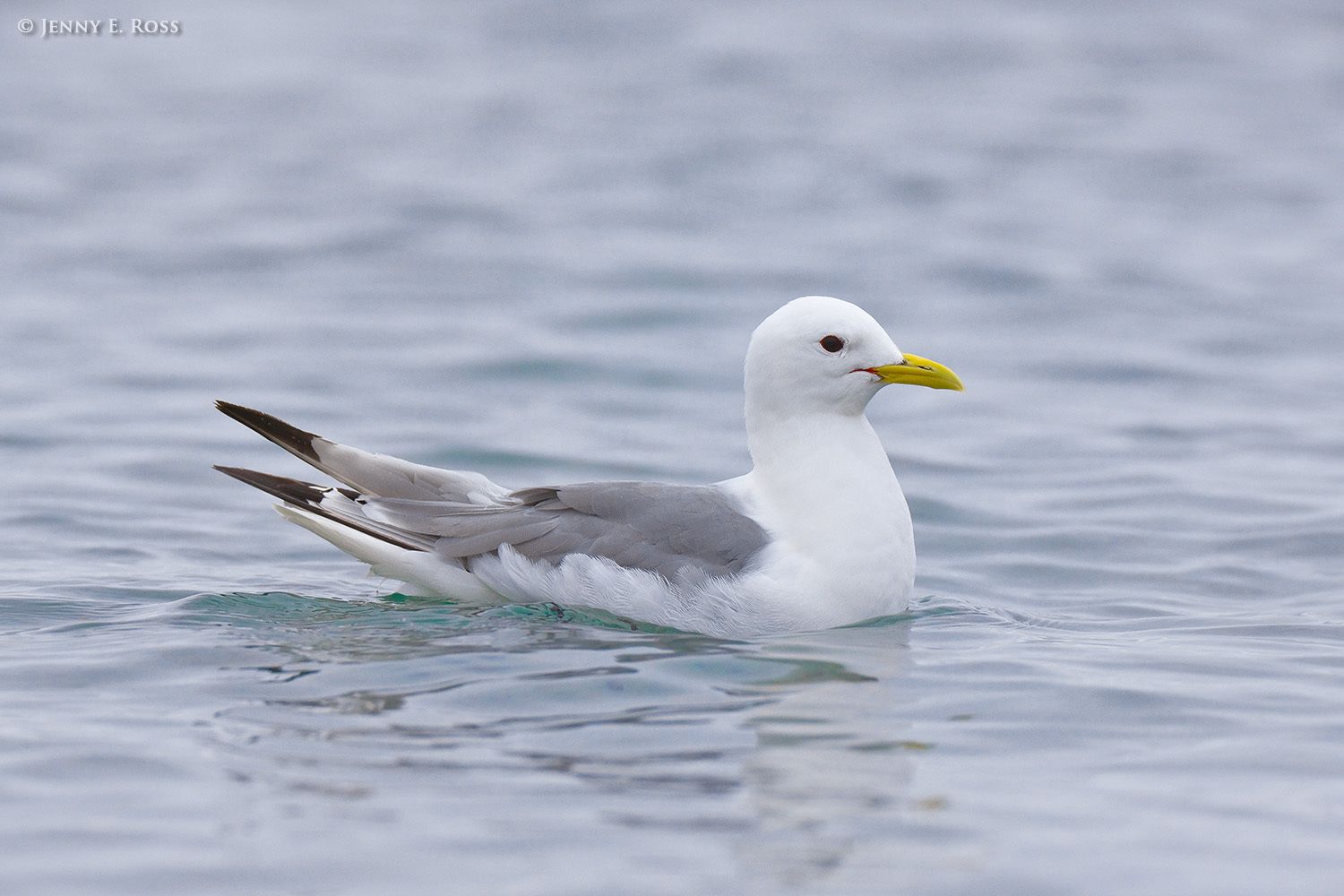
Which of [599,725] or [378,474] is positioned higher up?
[378,474]

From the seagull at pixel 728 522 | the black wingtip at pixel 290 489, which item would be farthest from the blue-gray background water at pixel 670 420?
the black wingtip at pixel 290 489

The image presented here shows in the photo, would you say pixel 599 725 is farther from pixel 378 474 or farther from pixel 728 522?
pixel 378 474

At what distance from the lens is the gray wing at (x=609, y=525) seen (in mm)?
7422

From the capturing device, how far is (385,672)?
6758 mm

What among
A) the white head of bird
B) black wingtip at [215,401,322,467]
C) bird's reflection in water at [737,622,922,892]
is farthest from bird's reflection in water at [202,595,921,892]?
the white head of bird

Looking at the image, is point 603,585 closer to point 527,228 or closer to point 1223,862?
point 1223,862

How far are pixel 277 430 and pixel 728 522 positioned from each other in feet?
6.49
